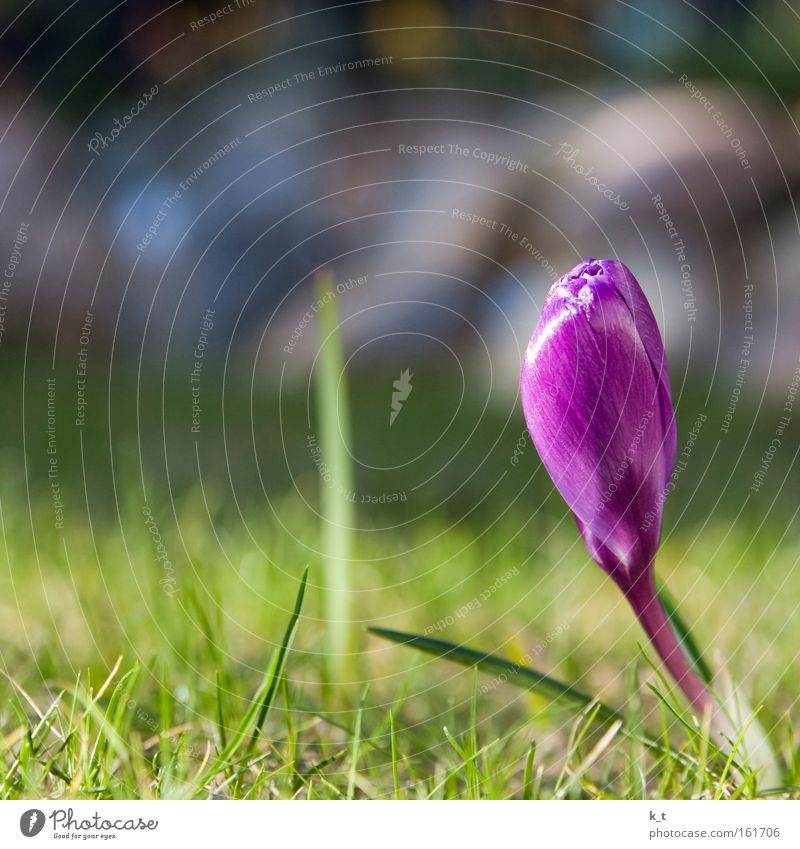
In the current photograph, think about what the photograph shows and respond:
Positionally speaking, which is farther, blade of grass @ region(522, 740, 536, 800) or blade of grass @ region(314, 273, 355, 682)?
blade of grass @ region(314, 273, 355, 682)

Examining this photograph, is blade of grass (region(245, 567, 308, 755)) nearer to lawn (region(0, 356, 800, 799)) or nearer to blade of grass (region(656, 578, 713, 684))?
lawn (region(0, 356, 800, 799))

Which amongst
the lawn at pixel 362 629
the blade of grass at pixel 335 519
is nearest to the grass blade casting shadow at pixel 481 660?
the lawn at pixel 362 629

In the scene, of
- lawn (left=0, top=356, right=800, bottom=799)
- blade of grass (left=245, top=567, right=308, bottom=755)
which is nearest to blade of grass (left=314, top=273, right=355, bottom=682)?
lawn (left=0, top=356, right=800, bottom=799)

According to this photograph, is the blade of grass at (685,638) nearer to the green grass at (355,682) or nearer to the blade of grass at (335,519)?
the green grass at (355,682)

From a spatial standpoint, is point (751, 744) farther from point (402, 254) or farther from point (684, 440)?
point (402, 254)

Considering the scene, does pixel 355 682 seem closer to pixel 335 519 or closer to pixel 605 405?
pixel 335 519

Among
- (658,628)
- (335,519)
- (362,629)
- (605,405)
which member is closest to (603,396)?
(605,405)
